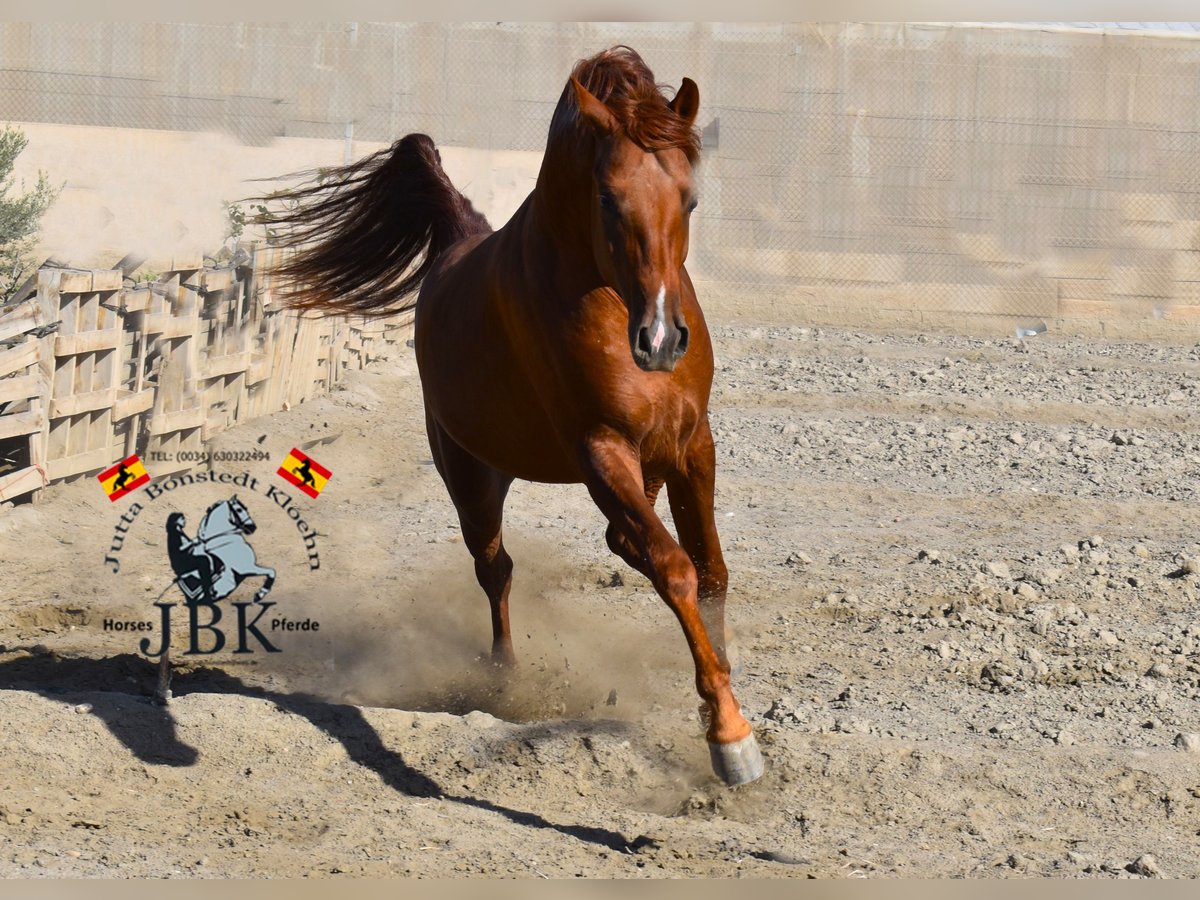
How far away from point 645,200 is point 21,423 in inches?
192

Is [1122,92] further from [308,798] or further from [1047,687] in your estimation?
[308,798]

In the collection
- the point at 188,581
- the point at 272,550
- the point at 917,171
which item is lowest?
the point at 272,550

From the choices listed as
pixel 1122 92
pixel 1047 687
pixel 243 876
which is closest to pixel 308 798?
pixel 243 876

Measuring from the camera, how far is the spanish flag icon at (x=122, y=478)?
16.5 feet

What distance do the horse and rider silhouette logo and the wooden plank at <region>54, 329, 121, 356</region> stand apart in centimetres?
266

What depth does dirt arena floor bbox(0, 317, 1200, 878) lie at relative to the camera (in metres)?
3.63

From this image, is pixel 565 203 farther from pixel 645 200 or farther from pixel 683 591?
pixel 683 591

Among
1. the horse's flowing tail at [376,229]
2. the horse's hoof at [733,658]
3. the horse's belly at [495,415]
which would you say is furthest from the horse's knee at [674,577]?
the horse's flowing tail at [376,229]

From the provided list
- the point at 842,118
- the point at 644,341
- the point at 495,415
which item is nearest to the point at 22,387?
the point at 495,415

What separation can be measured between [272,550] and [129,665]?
1.83 m

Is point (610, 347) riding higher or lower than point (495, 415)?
higher

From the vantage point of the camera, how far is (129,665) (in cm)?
528

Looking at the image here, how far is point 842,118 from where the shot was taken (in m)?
16.1

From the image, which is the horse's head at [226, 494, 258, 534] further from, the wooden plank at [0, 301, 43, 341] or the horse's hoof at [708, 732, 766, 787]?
the wooden plank at [0, 301, 43, 341]
